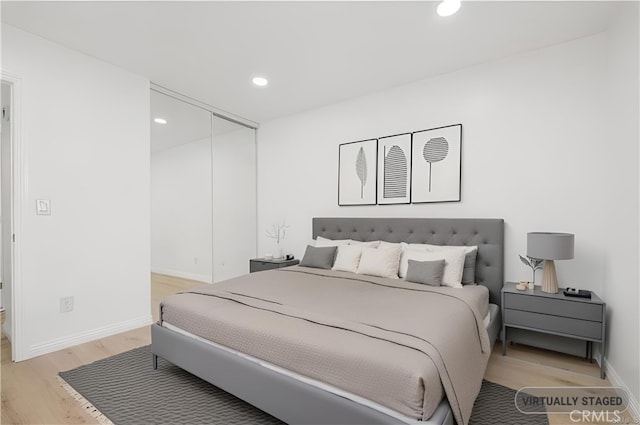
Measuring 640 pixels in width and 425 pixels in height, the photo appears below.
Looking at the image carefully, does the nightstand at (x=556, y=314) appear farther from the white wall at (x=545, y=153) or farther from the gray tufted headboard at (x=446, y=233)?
the gray tufted headboard at (x=446, y=233)

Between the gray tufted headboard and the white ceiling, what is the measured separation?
1556 mm

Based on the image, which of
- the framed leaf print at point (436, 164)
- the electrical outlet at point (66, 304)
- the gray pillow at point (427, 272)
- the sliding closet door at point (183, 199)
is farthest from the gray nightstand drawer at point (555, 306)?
the sliding closet door at point (183, 199)

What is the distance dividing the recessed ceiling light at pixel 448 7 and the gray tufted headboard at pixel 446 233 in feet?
5.78

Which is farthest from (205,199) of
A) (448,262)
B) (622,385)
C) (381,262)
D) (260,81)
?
(622,385)

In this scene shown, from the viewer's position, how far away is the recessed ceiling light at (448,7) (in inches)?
83.6

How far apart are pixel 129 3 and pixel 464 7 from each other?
2374 millimetres

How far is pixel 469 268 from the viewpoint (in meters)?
2.78

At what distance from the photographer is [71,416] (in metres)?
1.80

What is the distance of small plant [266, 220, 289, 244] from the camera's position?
4.55 m

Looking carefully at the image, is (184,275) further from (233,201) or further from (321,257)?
(321,257)

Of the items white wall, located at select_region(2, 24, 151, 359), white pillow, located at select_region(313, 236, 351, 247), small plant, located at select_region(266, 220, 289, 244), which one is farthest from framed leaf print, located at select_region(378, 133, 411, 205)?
white wall, located at select_region(2, 24, 151, 359)

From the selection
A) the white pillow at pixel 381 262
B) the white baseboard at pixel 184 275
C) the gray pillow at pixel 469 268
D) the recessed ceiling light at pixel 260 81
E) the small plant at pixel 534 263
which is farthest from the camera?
the white baseboard at pixel 184 275

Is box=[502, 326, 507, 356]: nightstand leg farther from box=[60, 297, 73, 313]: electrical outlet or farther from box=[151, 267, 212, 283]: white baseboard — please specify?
box=[151, 267, 212, 283]: white baseboard

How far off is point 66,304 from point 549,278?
405 centimetres
